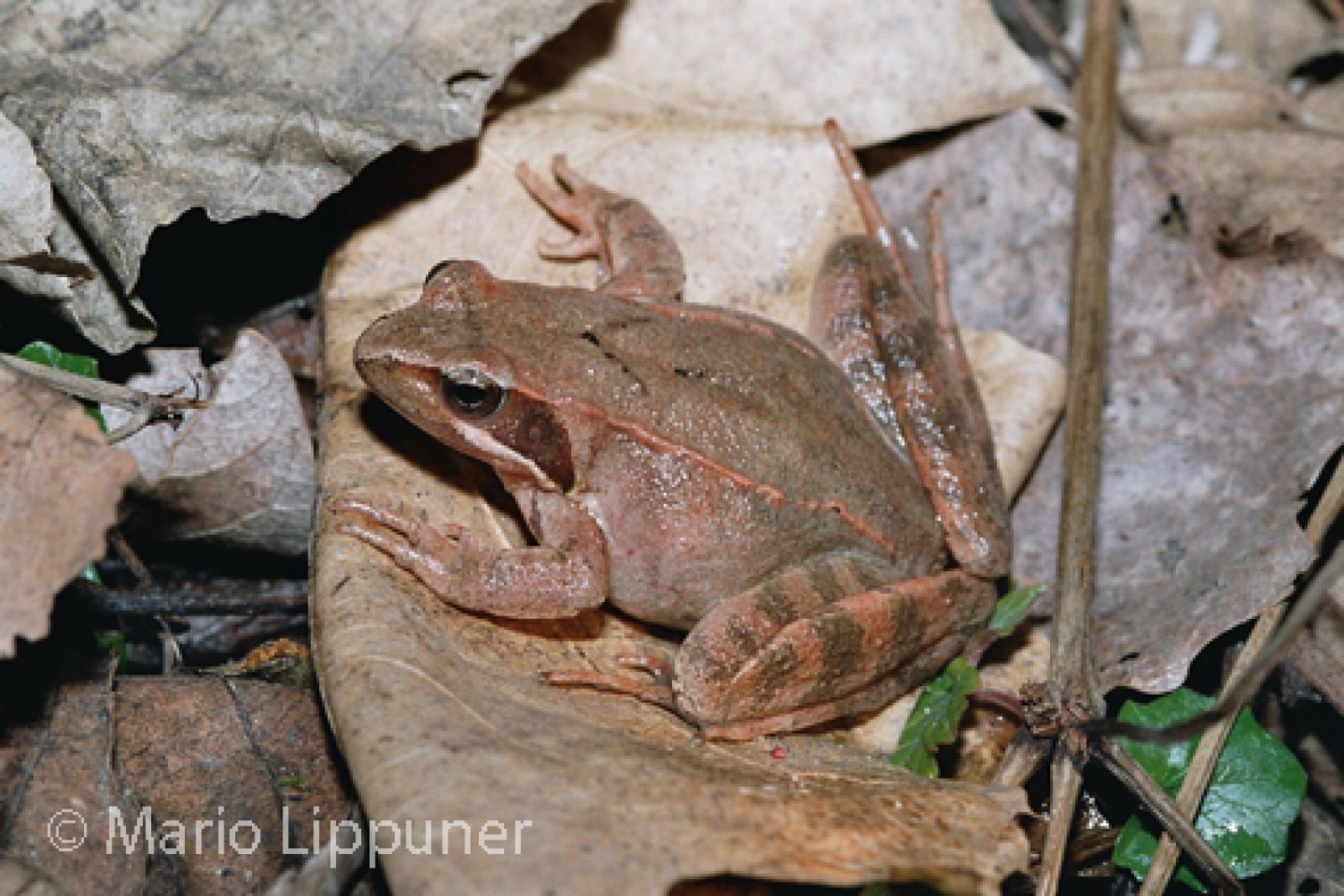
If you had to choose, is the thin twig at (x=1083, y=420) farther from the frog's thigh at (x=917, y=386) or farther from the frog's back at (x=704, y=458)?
the frog's back at (x=704, y=458)

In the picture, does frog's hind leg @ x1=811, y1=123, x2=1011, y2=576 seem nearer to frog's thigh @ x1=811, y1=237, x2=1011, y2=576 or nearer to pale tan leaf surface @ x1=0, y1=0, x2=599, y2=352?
frog's thigh @ x1=811, y1=237, x2=1011, y2=576

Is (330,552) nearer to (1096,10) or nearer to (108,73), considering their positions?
(108,73)

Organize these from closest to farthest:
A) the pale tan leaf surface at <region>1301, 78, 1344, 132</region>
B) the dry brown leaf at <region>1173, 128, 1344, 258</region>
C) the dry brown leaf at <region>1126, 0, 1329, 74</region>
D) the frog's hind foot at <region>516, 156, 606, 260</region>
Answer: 1. the frog's hind foot at <region>516, 156, 606, 260</region>
2. the dry brown leaf at <region>1173, 128, 1344, 258</region>
3. the pale tan leaf surface at <region>1301, 78, 1344, 132</region>
4. the dry brown leaf at <region>1126, 0, 1329, 74</region>

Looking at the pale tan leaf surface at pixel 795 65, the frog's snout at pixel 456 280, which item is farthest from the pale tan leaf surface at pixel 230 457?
the pale tan leaf surface at pixel 795 65

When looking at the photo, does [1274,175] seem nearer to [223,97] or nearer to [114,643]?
[223,97]

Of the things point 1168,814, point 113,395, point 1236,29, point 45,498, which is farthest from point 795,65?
point 45,498

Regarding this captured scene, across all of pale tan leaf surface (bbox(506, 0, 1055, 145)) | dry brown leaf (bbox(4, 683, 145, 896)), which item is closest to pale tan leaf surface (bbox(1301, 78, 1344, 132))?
pale tan leaf surface (bbox(506, 0, 1055, 145))
